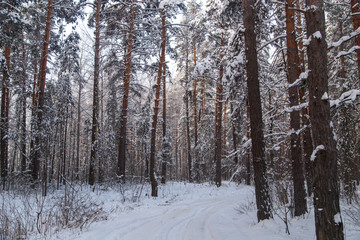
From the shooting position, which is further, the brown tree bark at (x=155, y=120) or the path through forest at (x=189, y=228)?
the brown tree bark at (x=155, y=120)

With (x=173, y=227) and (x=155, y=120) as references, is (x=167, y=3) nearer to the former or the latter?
(x=155, y=120)

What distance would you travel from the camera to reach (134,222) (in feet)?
21.0

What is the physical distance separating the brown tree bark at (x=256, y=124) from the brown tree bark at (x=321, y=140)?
206 cm

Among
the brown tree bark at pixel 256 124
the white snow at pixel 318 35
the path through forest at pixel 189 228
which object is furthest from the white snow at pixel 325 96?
the path through forest at pixel 189 228

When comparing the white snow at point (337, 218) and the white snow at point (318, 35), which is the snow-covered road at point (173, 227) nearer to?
the white snow at point (337, 218)

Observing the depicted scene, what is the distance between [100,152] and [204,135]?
16695mm

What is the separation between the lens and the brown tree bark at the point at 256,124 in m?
5.96

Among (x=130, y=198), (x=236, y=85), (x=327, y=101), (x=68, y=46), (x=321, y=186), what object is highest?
(x=68, y=46)

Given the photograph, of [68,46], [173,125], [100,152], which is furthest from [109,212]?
[173,125]

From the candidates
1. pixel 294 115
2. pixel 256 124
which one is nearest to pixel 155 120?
pixel 256 124

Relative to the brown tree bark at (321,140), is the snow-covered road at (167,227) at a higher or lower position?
lower

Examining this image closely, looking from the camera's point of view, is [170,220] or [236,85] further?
[236,85]

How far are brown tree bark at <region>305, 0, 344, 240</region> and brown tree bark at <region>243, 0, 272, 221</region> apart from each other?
206 cm

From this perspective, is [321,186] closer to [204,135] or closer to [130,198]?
[130,198]
